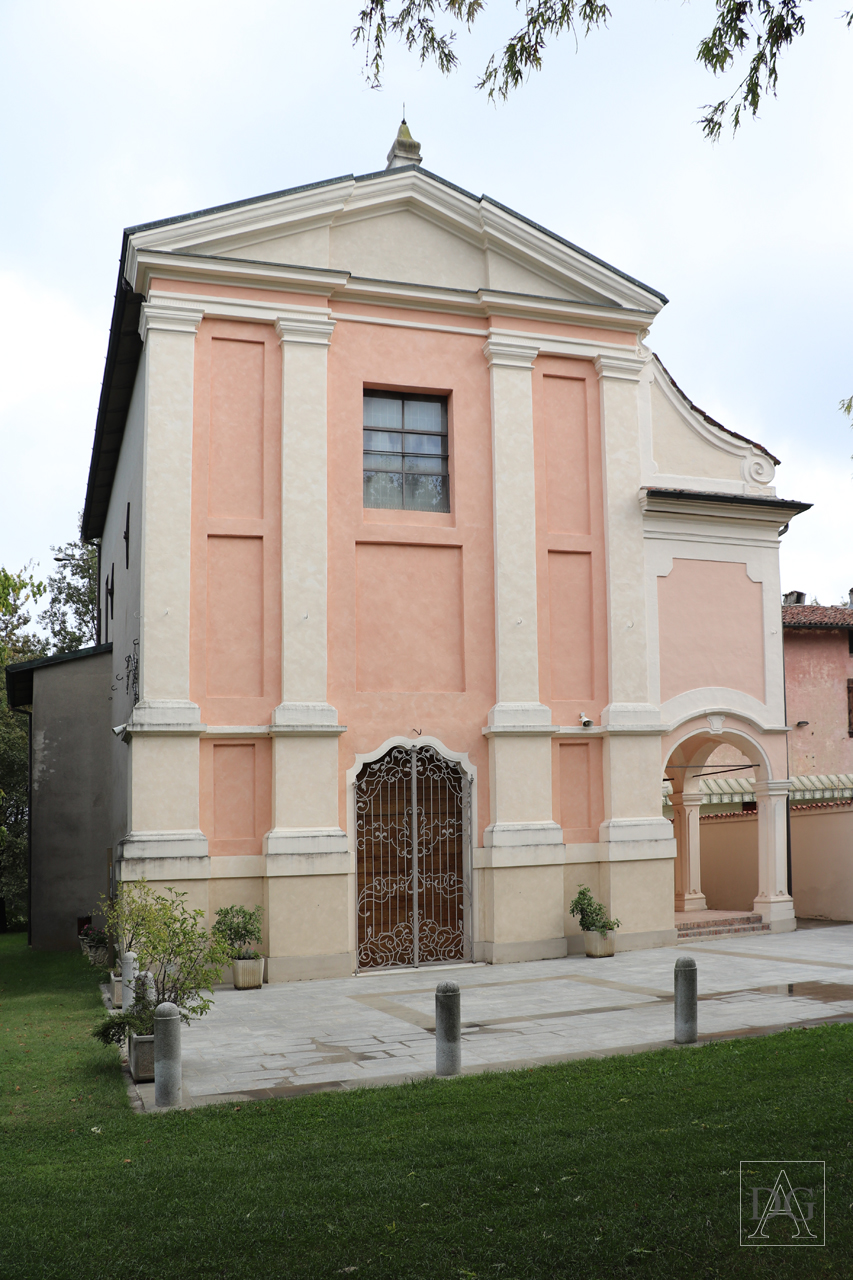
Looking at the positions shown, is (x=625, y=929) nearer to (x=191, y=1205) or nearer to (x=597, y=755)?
(x=597, y=755)

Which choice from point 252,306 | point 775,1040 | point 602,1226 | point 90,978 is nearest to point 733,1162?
point 602,1226

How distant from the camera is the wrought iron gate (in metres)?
15.3

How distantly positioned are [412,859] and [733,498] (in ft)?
26.6

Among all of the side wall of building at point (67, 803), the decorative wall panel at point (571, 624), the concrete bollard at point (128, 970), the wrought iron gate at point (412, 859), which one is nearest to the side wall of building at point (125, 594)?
the side wall of building at point (67, 803)

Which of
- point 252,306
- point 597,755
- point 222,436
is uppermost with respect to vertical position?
point 252,306

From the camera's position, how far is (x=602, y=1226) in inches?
195

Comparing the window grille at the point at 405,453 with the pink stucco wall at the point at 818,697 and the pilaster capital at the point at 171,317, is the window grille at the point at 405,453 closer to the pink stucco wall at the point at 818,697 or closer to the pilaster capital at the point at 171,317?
the pilaster capital at the point at 171,317

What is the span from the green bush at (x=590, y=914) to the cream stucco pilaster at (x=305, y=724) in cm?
346

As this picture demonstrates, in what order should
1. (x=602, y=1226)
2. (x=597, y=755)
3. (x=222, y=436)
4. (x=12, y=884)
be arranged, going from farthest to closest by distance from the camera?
(x=12, y=884), (x=597, y=755), (x=222, y=436), (x=602, y=1226)

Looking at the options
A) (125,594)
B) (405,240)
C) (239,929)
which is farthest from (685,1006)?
(125,594)

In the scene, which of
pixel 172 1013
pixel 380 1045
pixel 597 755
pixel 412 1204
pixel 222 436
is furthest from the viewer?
pixel 597 755

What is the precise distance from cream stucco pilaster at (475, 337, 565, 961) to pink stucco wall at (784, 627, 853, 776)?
14.1m

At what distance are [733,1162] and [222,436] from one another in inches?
480

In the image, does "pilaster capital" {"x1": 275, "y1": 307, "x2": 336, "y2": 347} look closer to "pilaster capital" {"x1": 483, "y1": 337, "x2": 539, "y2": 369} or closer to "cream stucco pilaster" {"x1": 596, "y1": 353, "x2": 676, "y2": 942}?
"pilaster capital" {"x1": 483, "y1": 337, "x2": 539, "y2": 369}
